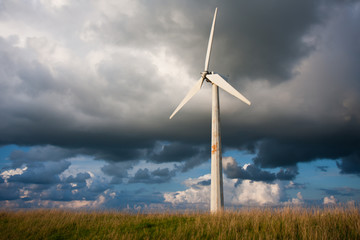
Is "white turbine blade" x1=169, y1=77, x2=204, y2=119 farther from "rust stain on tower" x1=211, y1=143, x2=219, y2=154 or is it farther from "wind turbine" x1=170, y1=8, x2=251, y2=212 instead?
"rust stain on tower" x1=211, y1=143, x2=219, y2=154

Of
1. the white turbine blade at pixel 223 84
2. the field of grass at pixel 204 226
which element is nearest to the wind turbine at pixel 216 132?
the white turbine blade at pixel 223 84

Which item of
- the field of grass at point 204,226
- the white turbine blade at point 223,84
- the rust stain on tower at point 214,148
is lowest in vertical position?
the field of grass at point 204,226

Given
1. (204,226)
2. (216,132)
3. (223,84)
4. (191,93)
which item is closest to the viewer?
(204,226)

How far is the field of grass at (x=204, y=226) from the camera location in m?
17.5

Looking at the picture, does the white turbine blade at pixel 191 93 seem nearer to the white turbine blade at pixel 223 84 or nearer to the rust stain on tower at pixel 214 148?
the white turbine blade at pixel 223 84

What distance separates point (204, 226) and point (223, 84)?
1847 cm

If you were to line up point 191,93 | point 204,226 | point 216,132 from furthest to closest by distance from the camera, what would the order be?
1. point 191,93
2. point 216,132
3. point 204,226

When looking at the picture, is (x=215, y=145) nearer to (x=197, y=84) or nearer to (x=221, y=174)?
(x=221, y=174)

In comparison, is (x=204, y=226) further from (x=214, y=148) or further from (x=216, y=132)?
(x=216, y=132)

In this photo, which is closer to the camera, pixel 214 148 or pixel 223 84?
pixel 214 148

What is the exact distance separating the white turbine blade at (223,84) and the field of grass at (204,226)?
13.2 metres

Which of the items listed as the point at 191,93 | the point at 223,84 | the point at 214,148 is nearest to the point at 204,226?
the point at 214,148

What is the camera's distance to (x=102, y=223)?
2452 cm

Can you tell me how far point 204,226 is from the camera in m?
20.2
